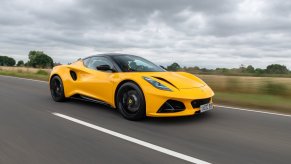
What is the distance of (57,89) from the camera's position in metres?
8.03

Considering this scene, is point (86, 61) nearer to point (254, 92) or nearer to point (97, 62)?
point (97, 62)

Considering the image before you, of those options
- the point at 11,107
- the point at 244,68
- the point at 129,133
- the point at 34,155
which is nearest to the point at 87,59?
the point at 11,107

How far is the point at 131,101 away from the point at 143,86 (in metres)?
0.41

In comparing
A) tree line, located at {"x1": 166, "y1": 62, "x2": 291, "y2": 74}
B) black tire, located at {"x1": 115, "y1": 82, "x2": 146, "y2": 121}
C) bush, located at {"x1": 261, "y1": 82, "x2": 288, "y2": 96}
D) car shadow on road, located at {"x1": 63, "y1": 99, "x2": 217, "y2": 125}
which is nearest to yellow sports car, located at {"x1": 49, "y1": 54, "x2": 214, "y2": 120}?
black tire, located at {"x1": 115, "y1": 82, "x2": 146, "y2": 121}

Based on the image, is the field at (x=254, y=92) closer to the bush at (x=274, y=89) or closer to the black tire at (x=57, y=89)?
the bush at (x=274, y=89)

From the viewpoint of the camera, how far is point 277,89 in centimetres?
1005

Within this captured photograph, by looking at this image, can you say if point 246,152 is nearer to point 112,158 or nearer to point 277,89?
point 112,158

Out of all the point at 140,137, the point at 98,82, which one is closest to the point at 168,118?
the point at 140,137

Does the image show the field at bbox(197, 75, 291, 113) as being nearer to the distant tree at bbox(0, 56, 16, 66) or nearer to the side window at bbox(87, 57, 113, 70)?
the side window at bbox(87, 57, 113, 70)

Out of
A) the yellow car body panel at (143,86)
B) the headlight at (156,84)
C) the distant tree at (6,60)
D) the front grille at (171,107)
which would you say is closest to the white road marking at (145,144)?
the yellow car body panel at (143,86)

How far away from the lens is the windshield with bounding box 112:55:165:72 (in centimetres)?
630

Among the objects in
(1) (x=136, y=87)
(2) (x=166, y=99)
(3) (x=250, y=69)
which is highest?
(3) (x=250, y=69)

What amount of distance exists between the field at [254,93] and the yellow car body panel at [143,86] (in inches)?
92.4

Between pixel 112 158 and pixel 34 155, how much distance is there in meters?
0.96
